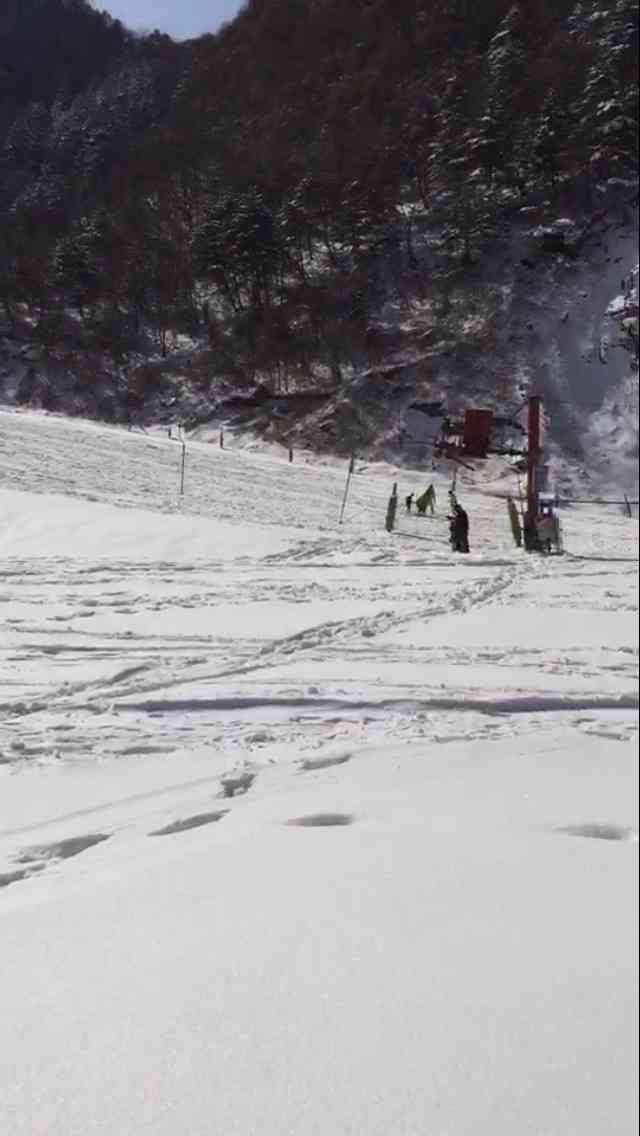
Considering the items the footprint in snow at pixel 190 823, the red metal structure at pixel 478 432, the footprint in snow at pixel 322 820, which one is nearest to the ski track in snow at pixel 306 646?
the red metal structure at pixel 478 432

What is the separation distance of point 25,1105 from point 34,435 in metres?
22.5

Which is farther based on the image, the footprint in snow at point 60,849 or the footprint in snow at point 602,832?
the footprint in snow at point 60,849

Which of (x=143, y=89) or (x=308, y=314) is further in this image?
(x=143, y=89)

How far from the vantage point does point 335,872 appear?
1714mm

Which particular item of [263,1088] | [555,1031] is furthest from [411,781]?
[555,1031]

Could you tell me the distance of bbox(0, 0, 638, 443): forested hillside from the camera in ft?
4.82

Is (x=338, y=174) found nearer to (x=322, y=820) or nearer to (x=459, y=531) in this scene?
(x=322, y=820)

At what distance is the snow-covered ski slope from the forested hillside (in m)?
0.58

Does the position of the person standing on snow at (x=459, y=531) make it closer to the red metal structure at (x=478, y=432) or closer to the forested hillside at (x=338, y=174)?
the forested hillside at (x=338, y=174)

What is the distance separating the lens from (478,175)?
2545mm

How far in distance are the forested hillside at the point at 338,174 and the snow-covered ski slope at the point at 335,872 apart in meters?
0.58

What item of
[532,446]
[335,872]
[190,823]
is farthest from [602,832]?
[190,823]

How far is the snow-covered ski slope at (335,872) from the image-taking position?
77 centimetres

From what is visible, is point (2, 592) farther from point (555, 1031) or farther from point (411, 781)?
point (555, 1031)
